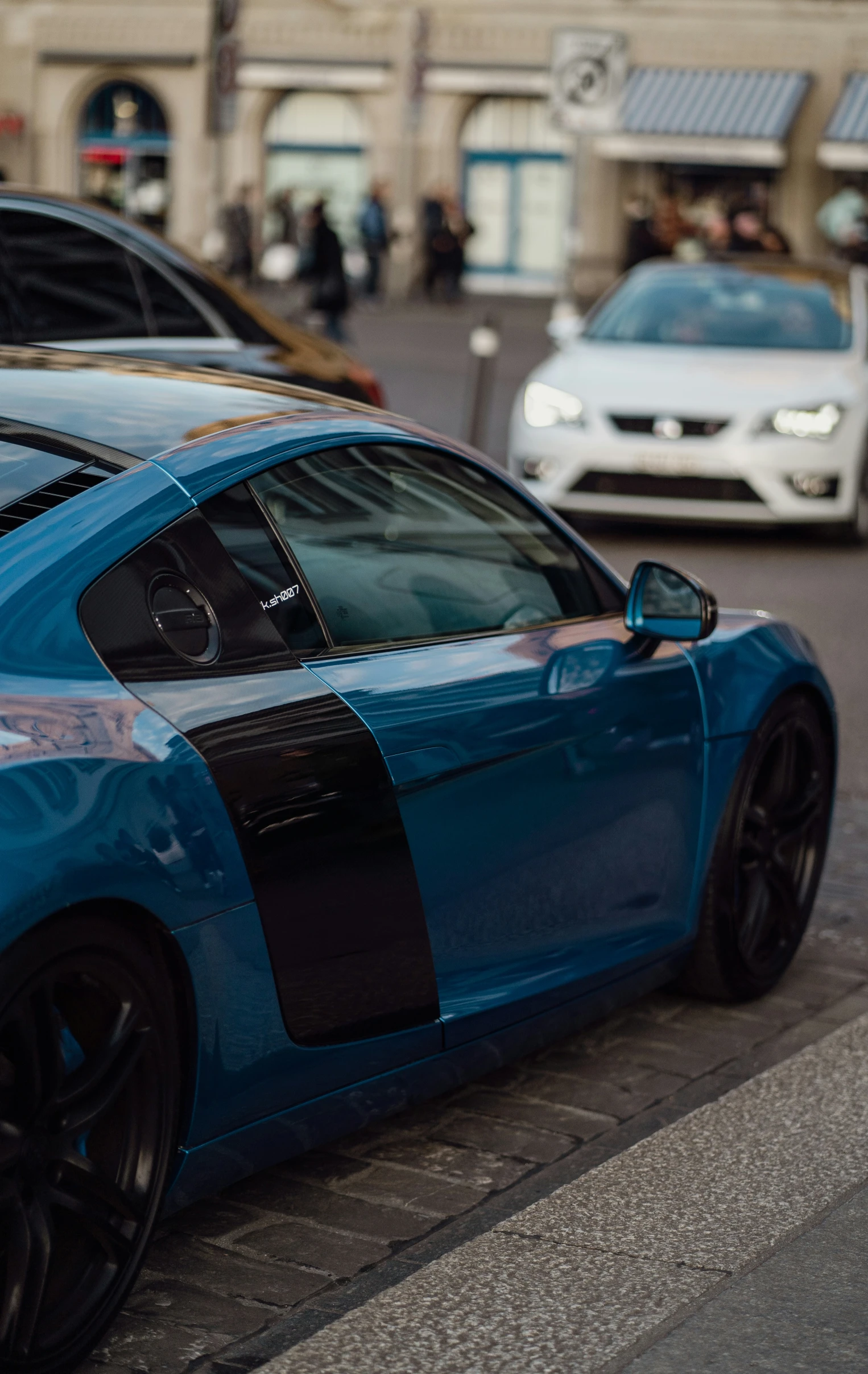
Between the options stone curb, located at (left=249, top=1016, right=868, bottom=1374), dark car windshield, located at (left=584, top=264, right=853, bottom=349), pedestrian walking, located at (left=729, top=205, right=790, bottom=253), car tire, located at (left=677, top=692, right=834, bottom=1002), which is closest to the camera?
stone curb, located at (left=249, top=1016, right=868, bottom=1374)

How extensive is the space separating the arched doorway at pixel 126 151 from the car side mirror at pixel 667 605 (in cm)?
3784

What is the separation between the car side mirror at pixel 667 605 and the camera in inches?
162

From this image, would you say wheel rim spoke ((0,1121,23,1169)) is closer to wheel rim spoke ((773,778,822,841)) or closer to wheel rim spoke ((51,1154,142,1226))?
wheel rim spoke ((51,1154,142,1226))

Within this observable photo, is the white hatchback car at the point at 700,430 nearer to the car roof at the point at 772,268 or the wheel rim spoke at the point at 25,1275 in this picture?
the car roof at the point at 772,268

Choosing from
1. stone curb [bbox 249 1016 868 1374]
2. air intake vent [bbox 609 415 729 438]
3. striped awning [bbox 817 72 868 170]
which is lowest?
stone curb [bbox 249 1016 868 1374]

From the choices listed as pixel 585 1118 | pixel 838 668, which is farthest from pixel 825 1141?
pixel 838 668

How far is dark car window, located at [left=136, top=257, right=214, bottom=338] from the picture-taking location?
24.4ft

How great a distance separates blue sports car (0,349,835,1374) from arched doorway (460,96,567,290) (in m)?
35.8

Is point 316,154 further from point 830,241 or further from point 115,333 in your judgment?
point 115,333

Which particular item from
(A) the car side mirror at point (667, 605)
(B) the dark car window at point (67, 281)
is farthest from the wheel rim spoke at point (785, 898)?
(B) the dark car window at point (67, 281)

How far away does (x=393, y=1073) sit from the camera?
344 centimetres

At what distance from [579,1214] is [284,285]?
34225 mm

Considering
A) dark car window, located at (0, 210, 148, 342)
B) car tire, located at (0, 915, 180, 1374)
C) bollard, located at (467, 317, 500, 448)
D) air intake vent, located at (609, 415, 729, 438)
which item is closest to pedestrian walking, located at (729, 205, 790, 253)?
bollard, located at (467, 317, 500, 448)

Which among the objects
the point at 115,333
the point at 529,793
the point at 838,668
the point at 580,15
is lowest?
the point at 838,668
